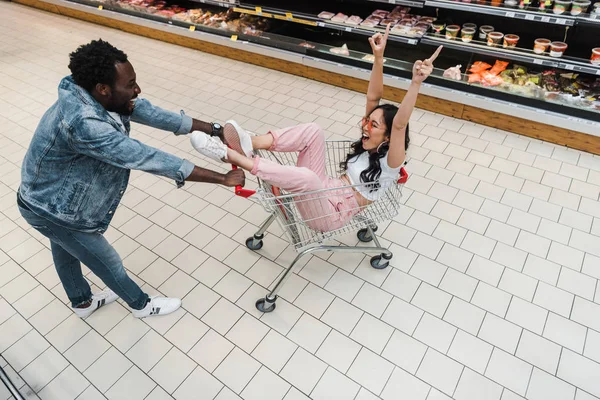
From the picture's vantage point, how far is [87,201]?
188 centimetres

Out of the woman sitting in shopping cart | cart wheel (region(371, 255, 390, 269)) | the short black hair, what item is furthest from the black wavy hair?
the short black hair

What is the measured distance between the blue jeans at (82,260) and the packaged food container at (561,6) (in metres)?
3.89

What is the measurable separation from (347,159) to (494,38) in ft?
8.09

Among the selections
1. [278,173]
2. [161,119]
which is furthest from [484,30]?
[161,119]

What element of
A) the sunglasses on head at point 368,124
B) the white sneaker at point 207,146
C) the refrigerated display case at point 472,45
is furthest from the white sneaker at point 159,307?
the refrigerated display case at point 472,45

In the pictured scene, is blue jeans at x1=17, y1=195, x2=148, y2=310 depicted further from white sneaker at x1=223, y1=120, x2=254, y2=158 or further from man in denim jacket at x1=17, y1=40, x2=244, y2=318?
white sneaker at x1=223, y1=120, x2=254, y2=158

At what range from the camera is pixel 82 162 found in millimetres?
1797

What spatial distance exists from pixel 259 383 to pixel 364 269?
1.03 meters

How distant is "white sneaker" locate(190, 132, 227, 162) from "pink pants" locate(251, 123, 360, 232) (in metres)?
0.24

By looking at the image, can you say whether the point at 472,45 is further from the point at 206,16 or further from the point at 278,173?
the point at 206,16

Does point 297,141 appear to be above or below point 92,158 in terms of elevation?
below

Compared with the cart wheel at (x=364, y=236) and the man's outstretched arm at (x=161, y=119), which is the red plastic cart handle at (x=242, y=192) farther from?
the cart wheel at (x=364, y=236)

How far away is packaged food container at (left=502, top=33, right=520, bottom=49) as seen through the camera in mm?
3840

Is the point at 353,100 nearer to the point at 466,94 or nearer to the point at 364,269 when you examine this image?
the point at 466,94
